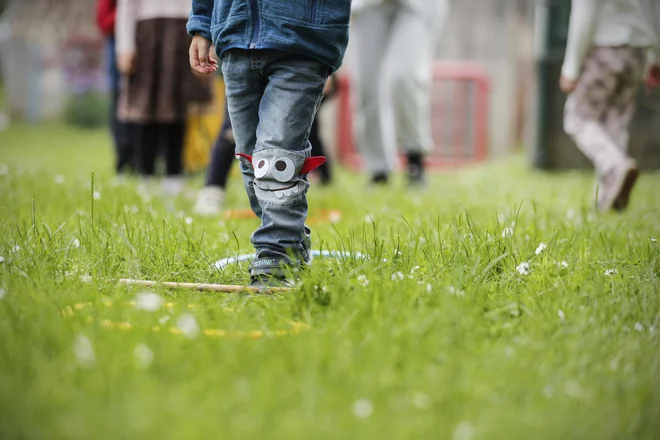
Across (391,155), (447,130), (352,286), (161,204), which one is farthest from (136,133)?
(447,130)

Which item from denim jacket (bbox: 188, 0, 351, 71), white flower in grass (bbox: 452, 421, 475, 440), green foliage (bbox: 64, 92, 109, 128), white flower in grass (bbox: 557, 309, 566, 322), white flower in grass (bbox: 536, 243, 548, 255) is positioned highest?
denim jacket (bbox: 188, 0, 351, 71)

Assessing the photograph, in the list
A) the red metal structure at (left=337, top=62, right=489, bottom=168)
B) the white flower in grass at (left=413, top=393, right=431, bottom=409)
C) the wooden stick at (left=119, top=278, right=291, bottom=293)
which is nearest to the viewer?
the white flower in grass at (left=413, top=393, right=431, bottom=409)

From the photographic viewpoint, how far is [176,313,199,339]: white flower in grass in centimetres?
163

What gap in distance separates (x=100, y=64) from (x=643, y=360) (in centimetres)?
1917

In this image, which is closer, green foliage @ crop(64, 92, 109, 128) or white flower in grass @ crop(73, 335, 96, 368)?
white flower in grass @ crop(73, 335, 96, 368)

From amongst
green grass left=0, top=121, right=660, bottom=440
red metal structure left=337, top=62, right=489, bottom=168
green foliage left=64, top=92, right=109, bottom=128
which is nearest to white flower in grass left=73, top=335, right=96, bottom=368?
green grass left=0, top=121, right=660, bottom=440

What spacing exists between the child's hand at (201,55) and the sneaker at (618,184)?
7.41 feet

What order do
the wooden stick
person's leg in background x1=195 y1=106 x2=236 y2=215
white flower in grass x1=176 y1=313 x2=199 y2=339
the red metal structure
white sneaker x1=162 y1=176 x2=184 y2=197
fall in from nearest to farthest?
white flower in grass x1=176 y1=313 x2=199 y2=339
the wooden stick
person's leg in background x1=195 y1=106 x2=236 y2=215
white sneaker x1=162 y1=176 x2=184 y2=197
the red metal structure

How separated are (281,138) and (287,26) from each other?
32 cm

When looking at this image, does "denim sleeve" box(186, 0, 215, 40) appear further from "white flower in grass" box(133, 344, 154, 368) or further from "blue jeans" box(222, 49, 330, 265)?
"white flower in grass" box(133, 344, 154, 368)

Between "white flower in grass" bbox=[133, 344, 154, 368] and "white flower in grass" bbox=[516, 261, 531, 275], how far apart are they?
1196mm

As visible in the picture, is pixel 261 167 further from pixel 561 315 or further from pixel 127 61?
pixel 127 61

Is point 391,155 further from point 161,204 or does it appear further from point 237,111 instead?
point 237,111

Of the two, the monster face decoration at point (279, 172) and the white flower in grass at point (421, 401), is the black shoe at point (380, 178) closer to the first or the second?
the monster face decoration at point (279, 172)
